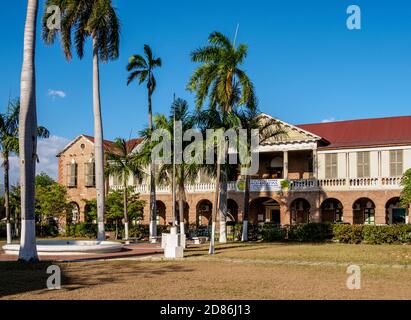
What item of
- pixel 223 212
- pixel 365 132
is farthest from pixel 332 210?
pixel 223 212

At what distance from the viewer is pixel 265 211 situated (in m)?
46.3

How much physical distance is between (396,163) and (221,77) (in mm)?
15679

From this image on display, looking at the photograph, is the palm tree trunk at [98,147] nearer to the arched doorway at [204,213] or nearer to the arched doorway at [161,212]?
the arched doorway at [204,213]

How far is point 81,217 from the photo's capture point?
49562mm

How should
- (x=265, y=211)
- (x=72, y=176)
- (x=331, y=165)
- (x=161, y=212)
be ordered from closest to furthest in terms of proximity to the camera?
(x=331, y=165)
(x=265, y=211)
(x=161, y=212)
(x=72, y=176)

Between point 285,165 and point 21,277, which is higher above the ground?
point 285,165

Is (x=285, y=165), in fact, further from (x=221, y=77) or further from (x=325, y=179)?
(x=221, y=77)

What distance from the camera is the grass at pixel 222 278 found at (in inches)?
473

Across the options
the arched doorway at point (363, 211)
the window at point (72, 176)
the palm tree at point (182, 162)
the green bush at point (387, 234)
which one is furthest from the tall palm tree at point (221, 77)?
A: the window at point (72, 176)

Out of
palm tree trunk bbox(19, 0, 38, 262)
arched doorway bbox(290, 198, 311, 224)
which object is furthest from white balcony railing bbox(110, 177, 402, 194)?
palm tree trunk bbox(19, 0, 38, 262)
